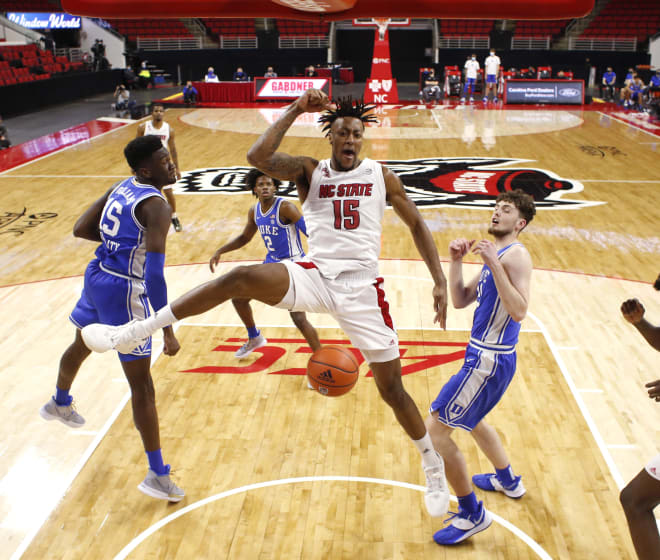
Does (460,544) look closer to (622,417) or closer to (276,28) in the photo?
(622,417)

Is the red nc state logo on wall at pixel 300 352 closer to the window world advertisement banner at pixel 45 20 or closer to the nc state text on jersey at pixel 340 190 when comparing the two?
the nc state text on jersey at pixel 340 190

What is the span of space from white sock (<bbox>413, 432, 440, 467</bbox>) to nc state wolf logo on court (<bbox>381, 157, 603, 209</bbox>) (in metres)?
7.84

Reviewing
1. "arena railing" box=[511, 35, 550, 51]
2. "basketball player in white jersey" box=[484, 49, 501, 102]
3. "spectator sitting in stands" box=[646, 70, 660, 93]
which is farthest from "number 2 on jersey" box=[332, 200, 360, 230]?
"arena railing" box=[511, 35, 550, 51]

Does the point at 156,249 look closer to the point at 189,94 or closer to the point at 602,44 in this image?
the point at 189,94

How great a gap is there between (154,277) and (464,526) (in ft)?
7.09

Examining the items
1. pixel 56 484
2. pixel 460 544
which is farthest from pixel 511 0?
pixel 56 484

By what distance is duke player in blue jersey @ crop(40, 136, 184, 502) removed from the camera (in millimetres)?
3768

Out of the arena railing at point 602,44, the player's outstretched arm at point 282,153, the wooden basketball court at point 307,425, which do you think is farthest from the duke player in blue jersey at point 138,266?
the arena railing at point 602,44

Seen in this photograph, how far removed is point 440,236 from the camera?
31.6 ft

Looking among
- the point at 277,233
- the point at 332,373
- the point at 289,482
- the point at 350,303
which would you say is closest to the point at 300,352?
the point at 277,233

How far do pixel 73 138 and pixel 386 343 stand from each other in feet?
54.0

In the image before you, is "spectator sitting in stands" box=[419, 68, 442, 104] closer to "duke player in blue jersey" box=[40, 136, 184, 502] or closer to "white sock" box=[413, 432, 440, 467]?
"duke player in blue jersey" box=[40, 136, 184, 502]

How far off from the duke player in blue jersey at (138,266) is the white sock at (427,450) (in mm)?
1429

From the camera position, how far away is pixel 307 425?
5.07 metres
